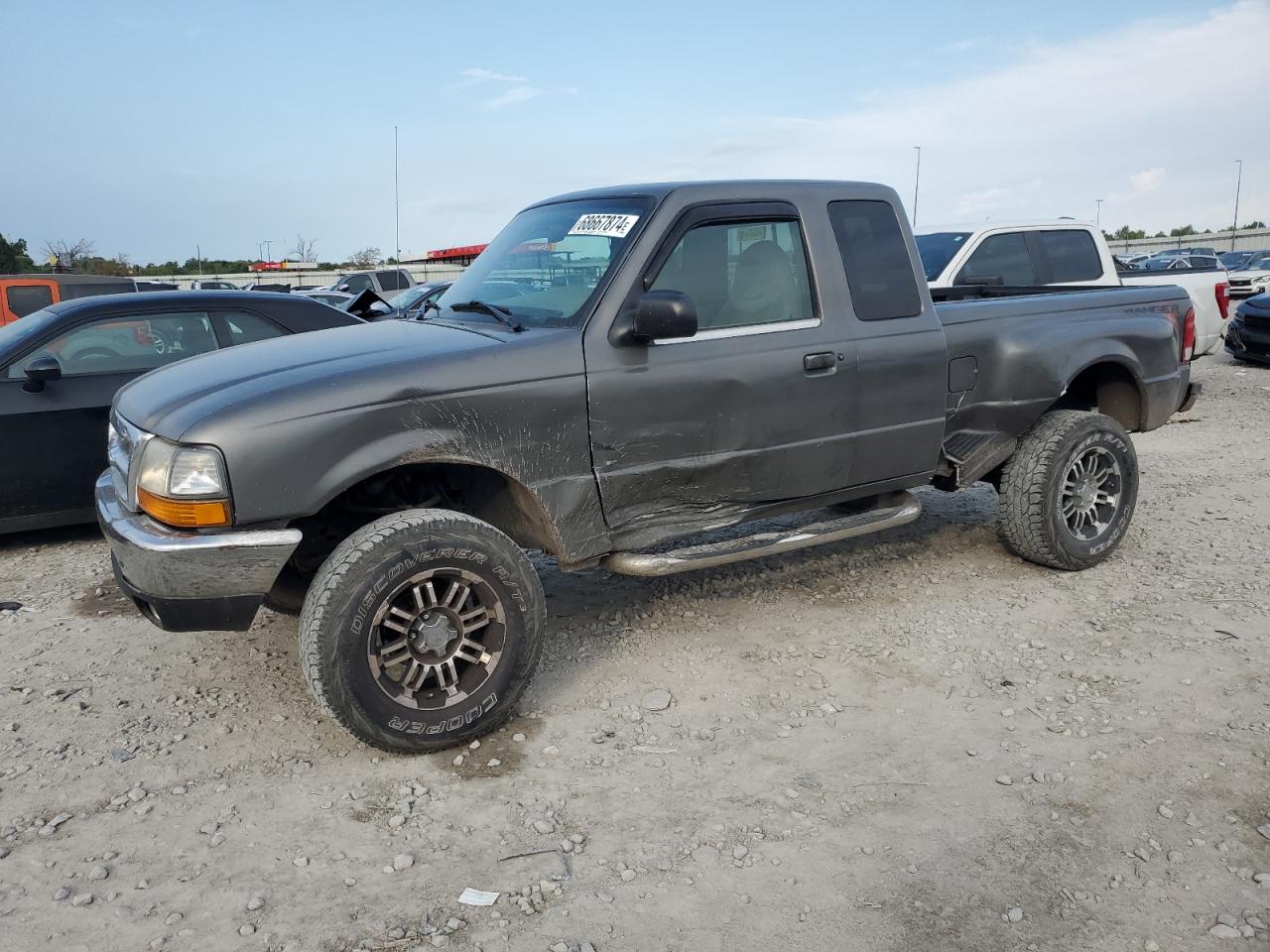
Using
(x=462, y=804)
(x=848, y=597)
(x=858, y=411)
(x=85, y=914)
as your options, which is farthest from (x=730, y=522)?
(x=85, y=914)

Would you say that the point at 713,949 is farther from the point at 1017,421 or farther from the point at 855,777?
the point at 1017,421

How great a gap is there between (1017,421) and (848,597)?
4.27 ft

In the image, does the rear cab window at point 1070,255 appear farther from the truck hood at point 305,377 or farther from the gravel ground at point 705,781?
the truck hood at point 305,377

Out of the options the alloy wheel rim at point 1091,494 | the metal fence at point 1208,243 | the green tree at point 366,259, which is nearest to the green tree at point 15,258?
the green tree at point 366,259

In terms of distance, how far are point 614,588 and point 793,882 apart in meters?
2.60

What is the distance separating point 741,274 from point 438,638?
1.99 meters

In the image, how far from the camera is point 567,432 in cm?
378

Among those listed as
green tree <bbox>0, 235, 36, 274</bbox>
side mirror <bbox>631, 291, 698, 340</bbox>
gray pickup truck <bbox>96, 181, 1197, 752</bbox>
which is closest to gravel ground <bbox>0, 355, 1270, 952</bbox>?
gray pickup truck <bbox>96, 181, 1197, 752</bbox>

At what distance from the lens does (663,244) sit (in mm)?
4027

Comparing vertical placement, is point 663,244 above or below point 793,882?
above

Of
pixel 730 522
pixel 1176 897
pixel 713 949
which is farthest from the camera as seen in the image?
pixel 730 522

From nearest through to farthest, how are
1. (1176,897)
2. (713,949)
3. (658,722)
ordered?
1. (713,949)
2. (1176,897)
3. (658,722)

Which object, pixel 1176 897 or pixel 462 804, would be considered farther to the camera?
pixel 462 804

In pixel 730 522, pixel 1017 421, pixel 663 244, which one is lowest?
pixel 730 522
